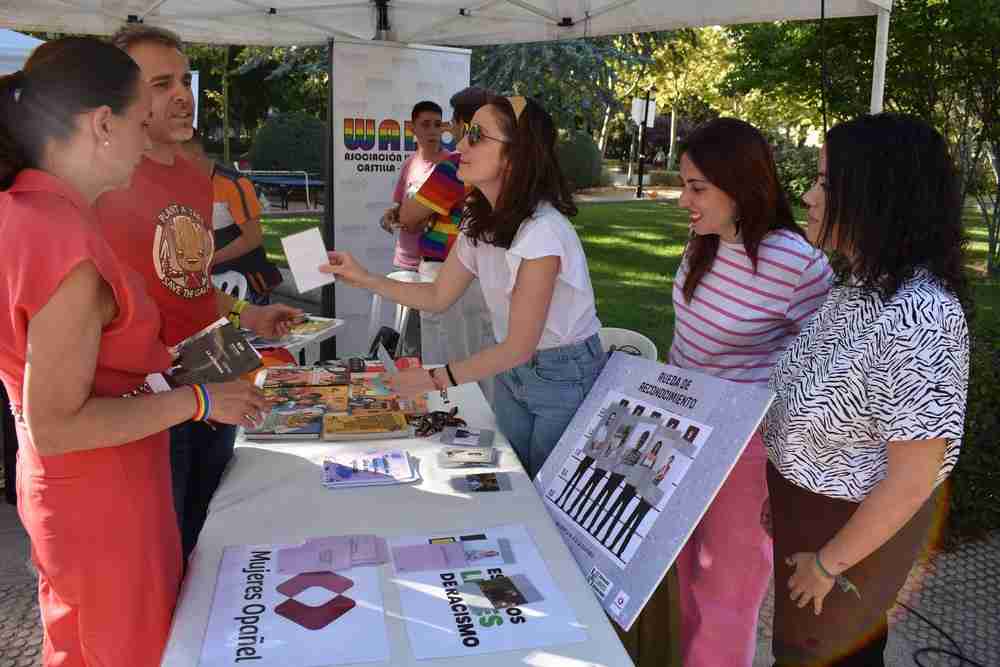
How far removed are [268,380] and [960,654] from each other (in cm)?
260

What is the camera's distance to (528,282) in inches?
77.6

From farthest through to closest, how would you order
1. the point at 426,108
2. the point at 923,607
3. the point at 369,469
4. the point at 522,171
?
1. the point at 426,108
2. the point at 923,607
3. the point at 522,171
4. the point at 369,469

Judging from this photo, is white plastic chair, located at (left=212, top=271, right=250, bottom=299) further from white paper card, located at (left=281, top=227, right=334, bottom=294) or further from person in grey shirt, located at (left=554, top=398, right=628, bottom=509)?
person in grey shirt, located at (left=554, top=398, right=628, bottom=509)

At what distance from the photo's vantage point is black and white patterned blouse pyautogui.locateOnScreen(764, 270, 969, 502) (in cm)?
138

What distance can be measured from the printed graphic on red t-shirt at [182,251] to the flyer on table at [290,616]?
69cm

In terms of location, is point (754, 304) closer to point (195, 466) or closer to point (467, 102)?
point (195, 466)

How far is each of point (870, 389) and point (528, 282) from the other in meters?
0.84

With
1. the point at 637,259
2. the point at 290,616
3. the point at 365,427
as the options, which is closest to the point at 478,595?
the point at 290,616

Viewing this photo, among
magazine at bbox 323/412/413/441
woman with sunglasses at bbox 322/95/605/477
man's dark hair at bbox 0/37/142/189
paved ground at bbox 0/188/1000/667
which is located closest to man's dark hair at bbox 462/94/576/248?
woman with sunglasses at bbox 322/95/605/477

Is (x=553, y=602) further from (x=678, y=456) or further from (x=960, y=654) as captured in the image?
(x=960, y=654)

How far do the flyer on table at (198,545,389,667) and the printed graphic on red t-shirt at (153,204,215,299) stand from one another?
0.69 meters

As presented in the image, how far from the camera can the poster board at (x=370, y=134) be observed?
5242 mm

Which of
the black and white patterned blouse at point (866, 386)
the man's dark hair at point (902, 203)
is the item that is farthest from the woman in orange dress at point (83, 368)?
the man's dark hair at point (902, 203)

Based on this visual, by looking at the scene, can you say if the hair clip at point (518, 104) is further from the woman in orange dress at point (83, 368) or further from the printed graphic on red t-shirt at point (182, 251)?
the woman in orange dress at point (83, 368)
